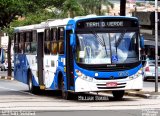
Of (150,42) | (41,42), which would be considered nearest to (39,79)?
(41,42)

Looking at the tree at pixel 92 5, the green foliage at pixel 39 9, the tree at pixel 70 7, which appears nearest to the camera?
the green foliage at pixel 39 9

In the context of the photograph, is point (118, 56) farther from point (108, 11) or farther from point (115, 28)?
point (108, 11)

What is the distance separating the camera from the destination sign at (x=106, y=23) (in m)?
21.9

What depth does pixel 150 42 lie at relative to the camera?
5275 centimetres

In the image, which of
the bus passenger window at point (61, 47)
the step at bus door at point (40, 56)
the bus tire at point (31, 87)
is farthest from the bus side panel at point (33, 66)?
the bus passenger window at point (61, 47)

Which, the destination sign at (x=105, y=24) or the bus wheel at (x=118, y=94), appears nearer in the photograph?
the destination sign at (x=105, y=24)

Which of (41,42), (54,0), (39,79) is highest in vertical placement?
(54,0)

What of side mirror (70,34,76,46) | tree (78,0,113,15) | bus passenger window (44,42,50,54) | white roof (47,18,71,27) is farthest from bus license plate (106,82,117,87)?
tree (78,0,113,15)

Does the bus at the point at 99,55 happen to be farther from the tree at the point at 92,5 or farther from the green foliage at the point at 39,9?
the tree at the point at 92,5

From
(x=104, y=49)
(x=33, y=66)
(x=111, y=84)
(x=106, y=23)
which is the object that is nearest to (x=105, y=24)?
(x=106, y=23)

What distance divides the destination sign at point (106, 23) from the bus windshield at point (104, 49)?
329mm

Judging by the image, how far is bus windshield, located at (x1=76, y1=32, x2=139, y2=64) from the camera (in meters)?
21.6

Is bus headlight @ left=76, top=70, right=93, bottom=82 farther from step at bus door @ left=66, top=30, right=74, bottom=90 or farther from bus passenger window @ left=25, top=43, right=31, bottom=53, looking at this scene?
bus passenger window @ left=25, top=43, right=31, bottom=53

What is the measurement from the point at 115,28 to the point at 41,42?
544 centimetres
